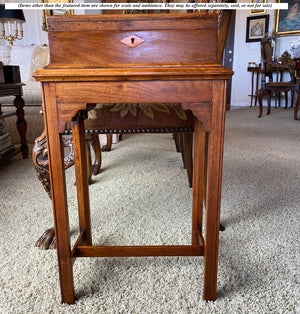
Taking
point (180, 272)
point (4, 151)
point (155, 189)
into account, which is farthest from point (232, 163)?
point (4, 151)

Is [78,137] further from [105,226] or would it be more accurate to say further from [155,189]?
[155,189]

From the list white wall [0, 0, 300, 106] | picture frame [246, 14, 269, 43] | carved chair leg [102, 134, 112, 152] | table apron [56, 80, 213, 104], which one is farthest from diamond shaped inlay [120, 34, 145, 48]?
picture frame [246, 14, 269, 43]

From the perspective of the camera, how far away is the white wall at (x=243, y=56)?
6134 mm

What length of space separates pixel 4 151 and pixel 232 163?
1.62m

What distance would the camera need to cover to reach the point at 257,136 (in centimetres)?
311

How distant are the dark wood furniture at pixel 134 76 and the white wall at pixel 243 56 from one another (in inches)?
244

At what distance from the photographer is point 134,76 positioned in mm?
694

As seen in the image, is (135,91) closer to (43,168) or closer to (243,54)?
(43,168)

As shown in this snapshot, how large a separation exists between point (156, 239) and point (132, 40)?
2.39ft

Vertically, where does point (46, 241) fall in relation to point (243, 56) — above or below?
below

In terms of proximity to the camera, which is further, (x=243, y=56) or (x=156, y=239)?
(x=243, y=56)

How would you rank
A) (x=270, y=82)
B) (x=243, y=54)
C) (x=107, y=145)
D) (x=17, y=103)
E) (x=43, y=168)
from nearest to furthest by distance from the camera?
1. (x=43, y=168)
2. (x=17, y=103)
3. (x=107, y=145)
4. (x=270, y=82)
5. (x=243, y=54)

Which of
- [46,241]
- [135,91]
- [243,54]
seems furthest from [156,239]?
[243,54]

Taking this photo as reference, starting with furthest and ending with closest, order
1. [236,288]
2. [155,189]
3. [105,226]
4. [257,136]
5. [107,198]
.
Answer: [257,136]
[155,189]
[107,198]
[105,226]
[236,288]
